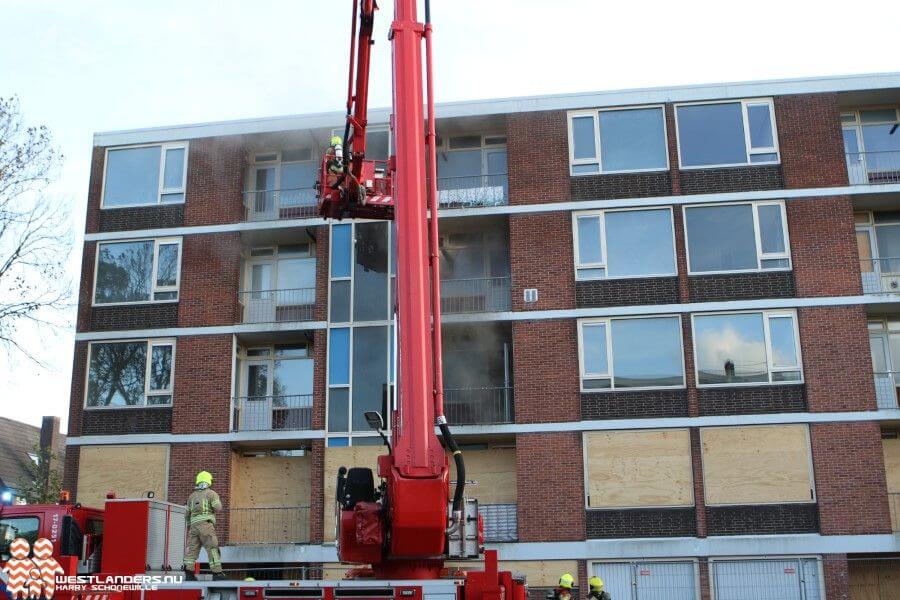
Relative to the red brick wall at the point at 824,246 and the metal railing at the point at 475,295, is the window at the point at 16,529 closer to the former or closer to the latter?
the metal railing at the point at 475,295

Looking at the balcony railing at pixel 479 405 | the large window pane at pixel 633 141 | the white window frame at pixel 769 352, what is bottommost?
the balcony railing at pixel 479 405

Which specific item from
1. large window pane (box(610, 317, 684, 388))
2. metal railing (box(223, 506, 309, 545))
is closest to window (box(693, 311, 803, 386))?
large window pane (box(610, 317, 684, 388))

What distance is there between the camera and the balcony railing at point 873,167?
84.7 ft

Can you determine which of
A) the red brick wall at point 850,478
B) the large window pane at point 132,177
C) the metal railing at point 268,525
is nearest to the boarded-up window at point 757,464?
the red brick wall at point 850,478

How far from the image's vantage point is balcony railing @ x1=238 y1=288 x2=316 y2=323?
88.7 ft

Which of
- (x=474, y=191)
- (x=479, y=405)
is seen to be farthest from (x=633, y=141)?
(x=479, y=405)

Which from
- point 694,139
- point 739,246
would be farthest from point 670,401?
point 694,139

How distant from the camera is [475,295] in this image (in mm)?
26234

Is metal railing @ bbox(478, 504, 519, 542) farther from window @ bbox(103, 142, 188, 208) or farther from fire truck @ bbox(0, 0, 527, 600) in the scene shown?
window @ bbox(103, 142, 188, 208)

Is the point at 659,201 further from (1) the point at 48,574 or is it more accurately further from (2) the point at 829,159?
(1) the point at 48,574

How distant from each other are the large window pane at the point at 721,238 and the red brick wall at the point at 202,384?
1254 centimetres

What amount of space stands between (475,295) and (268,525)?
808 cm

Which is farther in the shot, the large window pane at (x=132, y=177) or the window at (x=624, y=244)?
the large window pane at (x=132, y=177)

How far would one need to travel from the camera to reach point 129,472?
25.8m
